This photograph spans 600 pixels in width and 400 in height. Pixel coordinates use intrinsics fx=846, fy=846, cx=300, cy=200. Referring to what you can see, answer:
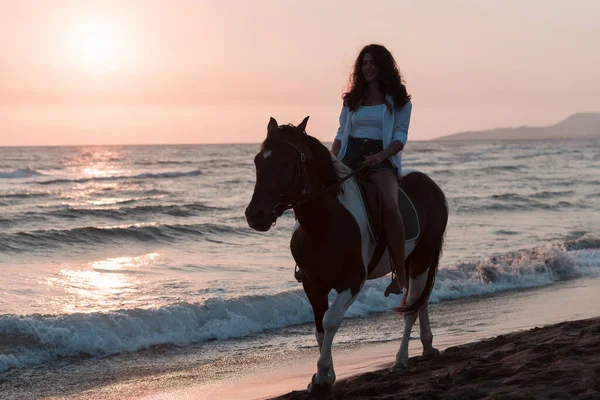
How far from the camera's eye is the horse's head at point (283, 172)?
485cm

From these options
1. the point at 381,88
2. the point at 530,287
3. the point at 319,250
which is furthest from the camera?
the point at 530,287

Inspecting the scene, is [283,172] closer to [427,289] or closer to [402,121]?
[402,121]

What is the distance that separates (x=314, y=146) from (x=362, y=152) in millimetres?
786

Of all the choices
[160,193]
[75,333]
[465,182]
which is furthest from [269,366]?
[465,182]

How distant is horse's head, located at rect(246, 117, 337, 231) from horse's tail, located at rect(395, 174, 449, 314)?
4.99ft

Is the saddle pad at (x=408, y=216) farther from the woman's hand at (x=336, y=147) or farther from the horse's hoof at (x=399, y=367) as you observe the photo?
the horse's hoof at (x=399, y=367)

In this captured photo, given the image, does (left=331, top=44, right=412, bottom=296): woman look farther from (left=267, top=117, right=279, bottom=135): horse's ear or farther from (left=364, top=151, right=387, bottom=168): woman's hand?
(left=267, top=117, right=279, bottom=135): horse's ear

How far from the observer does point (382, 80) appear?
5.95 meters

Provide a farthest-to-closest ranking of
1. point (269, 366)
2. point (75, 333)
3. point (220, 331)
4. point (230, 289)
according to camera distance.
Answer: point (230, 289) < point (220, 331) < point (75, 333) < point (269, 366)

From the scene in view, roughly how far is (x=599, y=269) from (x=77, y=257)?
9.20m

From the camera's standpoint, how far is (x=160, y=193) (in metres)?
33.2

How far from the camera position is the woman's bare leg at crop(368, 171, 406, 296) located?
19.1 feet

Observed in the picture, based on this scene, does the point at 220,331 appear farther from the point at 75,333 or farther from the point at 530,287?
the point at 530,287

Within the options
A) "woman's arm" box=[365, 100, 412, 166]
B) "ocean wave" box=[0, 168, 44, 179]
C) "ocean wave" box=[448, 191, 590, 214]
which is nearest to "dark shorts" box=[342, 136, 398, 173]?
"woman's arm" box=[365, 100, 412, 166]
